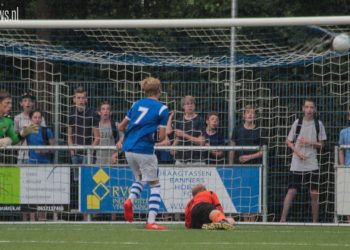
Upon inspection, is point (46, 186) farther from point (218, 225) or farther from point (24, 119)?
point (218, 225)

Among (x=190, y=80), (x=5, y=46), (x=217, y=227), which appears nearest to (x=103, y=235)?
(x=217, y=227)

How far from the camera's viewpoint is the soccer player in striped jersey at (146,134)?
48.4ft

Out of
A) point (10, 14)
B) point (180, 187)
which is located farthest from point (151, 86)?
point (10, 14)

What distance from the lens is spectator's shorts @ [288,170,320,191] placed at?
57.5 ft

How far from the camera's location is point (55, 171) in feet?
56.8

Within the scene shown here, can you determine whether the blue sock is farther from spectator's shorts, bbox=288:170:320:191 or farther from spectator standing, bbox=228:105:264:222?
spectator's shorts, bbox=288:170:320:191

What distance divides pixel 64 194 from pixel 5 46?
2.34m

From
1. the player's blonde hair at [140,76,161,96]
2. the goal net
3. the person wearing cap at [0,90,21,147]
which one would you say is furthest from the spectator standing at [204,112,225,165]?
the person wearing cap at [0,90,21,147]

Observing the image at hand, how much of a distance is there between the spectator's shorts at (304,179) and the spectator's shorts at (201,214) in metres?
2.93

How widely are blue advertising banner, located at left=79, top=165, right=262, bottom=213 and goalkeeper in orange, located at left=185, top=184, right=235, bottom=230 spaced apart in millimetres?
1939

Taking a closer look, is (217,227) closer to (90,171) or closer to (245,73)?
(90,171)

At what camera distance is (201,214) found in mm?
14898

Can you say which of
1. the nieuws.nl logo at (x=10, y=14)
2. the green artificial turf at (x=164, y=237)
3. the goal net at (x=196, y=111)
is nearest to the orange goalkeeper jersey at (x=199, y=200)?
the green artificial turf at (x=164, y=237)

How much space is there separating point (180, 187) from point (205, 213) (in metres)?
2.35
